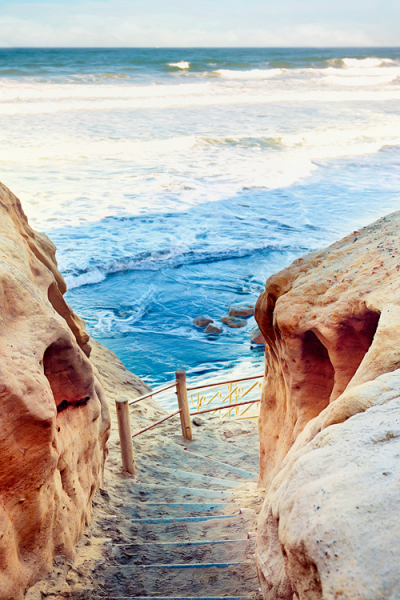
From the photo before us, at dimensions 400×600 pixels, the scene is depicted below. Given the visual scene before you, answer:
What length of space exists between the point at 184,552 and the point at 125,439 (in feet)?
5.96

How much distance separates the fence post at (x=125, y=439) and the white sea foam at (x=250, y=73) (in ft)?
152

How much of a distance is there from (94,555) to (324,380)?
2196mm

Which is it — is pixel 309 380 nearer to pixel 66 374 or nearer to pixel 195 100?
pixel 66 374

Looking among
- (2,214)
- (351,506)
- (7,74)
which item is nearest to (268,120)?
(7,74)

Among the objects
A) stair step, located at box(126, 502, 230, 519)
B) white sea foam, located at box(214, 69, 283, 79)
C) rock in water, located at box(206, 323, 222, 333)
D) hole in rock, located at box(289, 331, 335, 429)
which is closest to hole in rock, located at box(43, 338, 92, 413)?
stair step, located at box(126, 502, 230, 519)

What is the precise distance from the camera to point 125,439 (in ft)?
18.8

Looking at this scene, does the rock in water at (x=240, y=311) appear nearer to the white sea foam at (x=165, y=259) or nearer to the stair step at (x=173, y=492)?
the white sea foam at (x=165, y=259)

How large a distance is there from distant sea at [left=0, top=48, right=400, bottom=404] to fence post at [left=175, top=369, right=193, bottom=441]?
2.40m

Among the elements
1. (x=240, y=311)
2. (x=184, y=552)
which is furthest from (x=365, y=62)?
(x=184, y=552)

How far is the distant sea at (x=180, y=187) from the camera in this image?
1216cm

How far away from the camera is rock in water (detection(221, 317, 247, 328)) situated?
Answer: 11.5 meters

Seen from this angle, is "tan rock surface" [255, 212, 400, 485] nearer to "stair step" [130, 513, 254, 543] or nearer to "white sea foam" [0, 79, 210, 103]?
"stair step" [130, 513, 254, 543]

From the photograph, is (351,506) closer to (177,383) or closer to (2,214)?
(2,214)

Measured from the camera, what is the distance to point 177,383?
23.4ft
